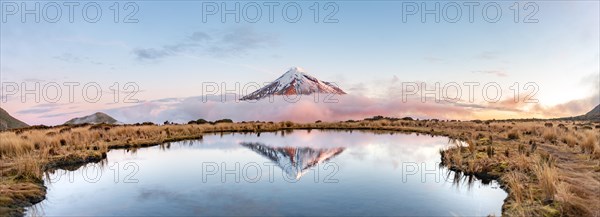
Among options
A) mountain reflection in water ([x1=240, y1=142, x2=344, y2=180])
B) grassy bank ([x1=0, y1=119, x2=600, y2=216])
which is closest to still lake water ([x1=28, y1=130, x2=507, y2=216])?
mountain reflection in water ([x1=240, y1=142, x2=344, y2=180])

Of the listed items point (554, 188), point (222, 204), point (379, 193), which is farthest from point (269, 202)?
point (554, 188)

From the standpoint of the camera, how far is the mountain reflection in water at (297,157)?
17812 mm

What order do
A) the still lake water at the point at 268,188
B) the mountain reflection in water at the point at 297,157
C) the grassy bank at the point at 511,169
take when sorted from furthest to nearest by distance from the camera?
1. the mountain reflection in water at the point at 297,157
2. the still lake water at the point at 268,188
3. the grassy bank at the point at 511,169

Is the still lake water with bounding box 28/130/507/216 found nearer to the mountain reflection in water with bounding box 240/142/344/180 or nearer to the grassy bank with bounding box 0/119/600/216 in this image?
the mountain reflection in water with bounding box 240/142/344/180

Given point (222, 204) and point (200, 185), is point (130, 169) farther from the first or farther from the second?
point (222, 204)

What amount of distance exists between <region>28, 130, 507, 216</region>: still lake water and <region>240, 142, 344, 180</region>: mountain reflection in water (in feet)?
0.17

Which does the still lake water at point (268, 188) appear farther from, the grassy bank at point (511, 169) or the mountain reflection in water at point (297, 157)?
the grassy bank at point (511, 169)

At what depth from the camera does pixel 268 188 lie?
1385 cm

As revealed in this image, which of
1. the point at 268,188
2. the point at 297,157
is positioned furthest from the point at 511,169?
the point at 297,157

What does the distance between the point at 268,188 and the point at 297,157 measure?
7999mm

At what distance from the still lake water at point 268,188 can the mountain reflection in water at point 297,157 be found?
5 cm

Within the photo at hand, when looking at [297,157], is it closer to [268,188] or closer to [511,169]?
[268,188]

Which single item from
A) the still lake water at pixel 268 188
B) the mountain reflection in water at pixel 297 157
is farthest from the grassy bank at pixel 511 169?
the mountain reflection in water at pixel 297 157

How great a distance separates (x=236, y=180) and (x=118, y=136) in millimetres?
22307
